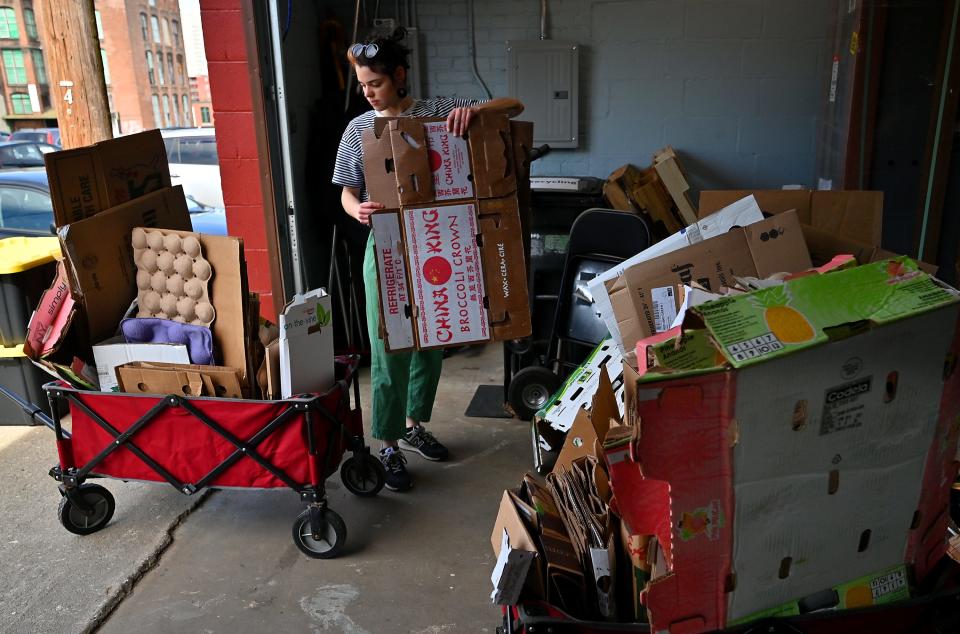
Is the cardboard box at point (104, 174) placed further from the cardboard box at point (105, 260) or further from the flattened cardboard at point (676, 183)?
the flattened cardboard at point (676, 183)

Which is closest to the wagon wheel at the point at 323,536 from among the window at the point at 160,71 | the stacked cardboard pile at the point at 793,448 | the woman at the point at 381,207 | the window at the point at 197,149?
the woman at the point at 381,207

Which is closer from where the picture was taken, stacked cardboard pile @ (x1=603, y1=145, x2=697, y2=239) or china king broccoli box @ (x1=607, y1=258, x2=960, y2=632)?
china king broccoli box @ (x1=607, y1=258, x2=960, y2=632)

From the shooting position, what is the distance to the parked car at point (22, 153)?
1076 cm

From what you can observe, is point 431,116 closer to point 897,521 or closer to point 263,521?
point 263,521

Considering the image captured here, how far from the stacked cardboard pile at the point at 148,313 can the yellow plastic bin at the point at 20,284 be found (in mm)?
1196

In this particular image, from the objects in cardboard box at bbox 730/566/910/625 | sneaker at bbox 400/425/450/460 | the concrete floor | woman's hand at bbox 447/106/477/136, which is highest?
woman's hand at bbox 447/106/477/136

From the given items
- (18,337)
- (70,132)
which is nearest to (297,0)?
(70,132)

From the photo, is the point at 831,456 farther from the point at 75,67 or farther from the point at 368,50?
the point at 75,67

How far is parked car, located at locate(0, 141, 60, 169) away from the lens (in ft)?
35.3

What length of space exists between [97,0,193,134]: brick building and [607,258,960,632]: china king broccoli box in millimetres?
25749

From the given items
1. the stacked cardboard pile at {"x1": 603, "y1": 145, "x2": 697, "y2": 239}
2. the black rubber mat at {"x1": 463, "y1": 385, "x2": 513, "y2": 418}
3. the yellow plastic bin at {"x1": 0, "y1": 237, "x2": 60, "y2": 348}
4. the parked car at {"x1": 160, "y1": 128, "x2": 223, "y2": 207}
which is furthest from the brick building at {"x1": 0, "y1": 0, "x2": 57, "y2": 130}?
the black rubber mat at {"x1": 463, "y1": 385, "x2": 513, "y2": 418}

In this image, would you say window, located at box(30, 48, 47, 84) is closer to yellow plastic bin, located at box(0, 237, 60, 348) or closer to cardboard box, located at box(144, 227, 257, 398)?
yellow plastic bin, located at box(0, 237, 60, 348)

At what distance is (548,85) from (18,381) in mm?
3215

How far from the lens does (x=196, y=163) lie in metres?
7.43
